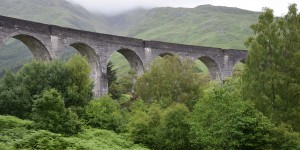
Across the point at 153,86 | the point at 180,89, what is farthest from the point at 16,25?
the point at 180,89

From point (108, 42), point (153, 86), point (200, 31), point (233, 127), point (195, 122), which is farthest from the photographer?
point (200, 31)

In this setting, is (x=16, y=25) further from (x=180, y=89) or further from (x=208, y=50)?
(x=208, y=50)

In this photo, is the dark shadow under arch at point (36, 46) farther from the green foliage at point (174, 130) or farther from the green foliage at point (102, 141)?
the green foliage at point (174, 130)

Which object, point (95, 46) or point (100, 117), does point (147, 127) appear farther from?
point (95, 46)

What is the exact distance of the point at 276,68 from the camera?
23375 mm

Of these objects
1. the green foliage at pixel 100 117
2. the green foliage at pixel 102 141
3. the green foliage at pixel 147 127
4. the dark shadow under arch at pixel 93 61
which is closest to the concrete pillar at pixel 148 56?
the dark shadow under arch at pixel 93 61

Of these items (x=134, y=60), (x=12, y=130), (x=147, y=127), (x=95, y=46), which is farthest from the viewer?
(x=134, y=60)

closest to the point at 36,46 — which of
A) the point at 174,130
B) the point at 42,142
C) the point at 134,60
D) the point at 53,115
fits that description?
the point at 134,60

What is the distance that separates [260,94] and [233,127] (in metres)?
3.29

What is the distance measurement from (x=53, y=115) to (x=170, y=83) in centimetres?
1204

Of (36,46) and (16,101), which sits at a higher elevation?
(36,46)

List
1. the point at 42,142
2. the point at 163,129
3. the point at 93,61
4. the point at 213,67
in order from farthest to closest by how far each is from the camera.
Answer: the point at 213,67 → the point at 93,61 → the point at 163,129 → the point at 42,142

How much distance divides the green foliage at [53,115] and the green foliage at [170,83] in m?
9.18

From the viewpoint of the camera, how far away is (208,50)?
5688 centimetres
